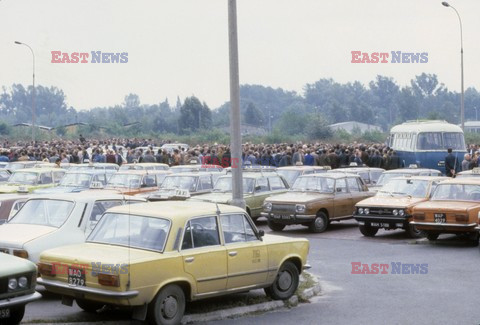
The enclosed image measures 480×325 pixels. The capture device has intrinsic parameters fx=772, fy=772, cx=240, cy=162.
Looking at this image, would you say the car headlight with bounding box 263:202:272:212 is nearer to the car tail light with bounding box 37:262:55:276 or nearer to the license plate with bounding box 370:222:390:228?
the license plate with bounding box 370:222:390:228

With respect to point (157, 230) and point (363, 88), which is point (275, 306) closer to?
point (157, 230)

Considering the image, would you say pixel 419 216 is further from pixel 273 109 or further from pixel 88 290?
pixel 273 109

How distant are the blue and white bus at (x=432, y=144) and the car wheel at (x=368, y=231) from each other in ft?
60.3

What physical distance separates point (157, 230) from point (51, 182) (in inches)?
593

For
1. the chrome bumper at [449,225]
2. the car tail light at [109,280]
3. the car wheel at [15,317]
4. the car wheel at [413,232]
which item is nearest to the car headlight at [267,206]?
the car wheel at [413,232]

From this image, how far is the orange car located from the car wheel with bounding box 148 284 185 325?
1349 cm

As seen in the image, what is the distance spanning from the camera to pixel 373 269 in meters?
14.7

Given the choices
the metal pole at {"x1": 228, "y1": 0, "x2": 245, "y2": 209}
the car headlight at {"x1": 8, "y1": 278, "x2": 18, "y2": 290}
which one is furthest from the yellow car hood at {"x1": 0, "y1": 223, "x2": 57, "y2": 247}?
the metal pole at {"x1": 228, "y1": 0, "x2": 245, "y2": 209}

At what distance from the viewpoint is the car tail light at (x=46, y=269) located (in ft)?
31.8

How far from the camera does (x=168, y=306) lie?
947 centimetres

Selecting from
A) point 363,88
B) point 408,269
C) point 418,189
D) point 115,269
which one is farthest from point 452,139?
point 363,88

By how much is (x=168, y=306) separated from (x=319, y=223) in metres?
12.0

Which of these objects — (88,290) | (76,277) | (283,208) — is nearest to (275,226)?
(283,208)

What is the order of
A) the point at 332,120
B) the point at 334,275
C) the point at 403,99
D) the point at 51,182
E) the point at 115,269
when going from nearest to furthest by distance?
the point at 115,269 → the point at 334,275 → the point at 51,182 → the point at 403,99 → the point at 332,120
